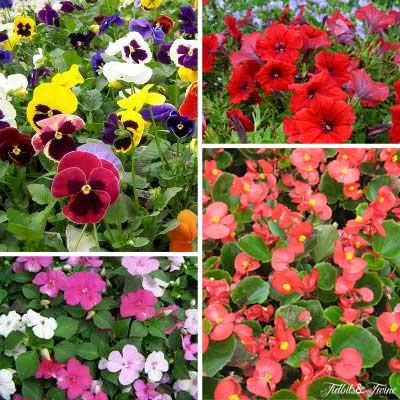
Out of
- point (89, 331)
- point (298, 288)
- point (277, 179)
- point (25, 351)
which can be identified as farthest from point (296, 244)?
point (25, 351)

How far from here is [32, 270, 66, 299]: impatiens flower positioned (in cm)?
156

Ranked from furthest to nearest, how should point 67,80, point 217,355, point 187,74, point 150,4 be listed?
point 150,4 → point 187,74 → point 67,80 → point 217,355

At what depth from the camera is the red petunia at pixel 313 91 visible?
1.60m

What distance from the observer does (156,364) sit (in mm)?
1560

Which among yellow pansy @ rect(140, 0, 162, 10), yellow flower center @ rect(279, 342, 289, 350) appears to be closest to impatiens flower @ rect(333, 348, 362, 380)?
yellow flower center @ rect(279, 342, 289, 350)

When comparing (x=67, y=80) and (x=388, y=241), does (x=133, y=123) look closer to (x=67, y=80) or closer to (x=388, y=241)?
(x=67, y=80)

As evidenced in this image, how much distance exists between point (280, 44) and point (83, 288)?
72 centimetres

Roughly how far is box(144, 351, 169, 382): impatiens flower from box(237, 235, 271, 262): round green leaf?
28cm

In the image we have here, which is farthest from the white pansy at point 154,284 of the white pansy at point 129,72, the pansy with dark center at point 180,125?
the white pansy at point 129,72

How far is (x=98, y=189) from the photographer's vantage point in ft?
4.56

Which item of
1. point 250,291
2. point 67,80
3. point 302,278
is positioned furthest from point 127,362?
point 67,80

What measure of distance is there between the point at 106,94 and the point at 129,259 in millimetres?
479

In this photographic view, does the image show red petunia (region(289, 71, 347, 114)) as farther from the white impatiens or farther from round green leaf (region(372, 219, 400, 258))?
the white impatiens

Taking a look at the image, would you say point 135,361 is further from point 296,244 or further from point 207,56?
point 207,56
